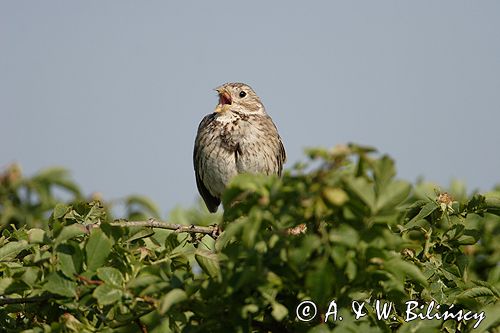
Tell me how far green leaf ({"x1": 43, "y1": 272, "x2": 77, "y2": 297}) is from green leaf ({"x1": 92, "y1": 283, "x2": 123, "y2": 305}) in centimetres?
16

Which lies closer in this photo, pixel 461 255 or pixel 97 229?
pixel 97 229

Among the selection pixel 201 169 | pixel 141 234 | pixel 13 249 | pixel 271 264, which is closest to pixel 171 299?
pixel 271 264

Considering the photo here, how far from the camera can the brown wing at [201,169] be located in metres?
7.18

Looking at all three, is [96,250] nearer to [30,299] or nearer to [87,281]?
[87,281]

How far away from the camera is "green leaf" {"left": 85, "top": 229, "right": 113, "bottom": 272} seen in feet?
9.62

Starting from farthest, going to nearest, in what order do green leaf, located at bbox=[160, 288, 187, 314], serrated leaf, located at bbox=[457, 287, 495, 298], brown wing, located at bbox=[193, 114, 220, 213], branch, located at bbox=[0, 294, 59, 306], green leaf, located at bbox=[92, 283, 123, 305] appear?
brown wing, located at bbox=[193, 114, 220, 213] → serrated leaf, located at bbox=[457, 287, 495, 298] → branch, located at bbox=[0, 294, 59, 306] → green leaf, located at bbox=[92, 283, 123, 305] → green leaf, located at bbox=[160, 288, 187, 314]

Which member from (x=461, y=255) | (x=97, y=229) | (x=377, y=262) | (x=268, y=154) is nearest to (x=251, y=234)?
(x=377, y=262)

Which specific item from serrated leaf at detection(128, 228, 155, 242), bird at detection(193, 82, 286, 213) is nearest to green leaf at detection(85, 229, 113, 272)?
serrated leaf at detection(128, 228, 155, 242)

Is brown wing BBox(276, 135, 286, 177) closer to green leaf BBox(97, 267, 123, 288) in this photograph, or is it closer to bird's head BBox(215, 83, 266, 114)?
bird's head BBox(215, 83, 266, 114)

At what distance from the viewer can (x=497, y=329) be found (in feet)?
10.4

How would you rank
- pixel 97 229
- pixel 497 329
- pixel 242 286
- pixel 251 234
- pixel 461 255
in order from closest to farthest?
pixel 251 234
pixel 242 286
pixel 97 229
pixel 497 329
pixel 461 255

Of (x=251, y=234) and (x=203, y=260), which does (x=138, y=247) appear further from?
(x=251, y=234)

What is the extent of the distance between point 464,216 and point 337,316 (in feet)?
5.78

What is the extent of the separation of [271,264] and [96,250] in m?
0.78
